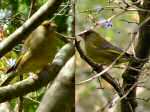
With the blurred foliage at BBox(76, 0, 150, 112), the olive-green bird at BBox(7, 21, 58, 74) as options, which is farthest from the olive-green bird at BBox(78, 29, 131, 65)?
the olive-green bird at BBox(7, 21, 58, 74)

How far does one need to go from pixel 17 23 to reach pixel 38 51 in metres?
0.52

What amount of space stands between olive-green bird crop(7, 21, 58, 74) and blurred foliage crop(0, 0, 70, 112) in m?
0.11

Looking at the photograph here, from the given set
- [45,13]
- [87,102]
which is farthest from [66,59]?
[87,102]

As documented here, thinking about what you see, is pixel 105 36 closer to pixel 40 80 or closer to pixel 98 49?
pixel 98 49

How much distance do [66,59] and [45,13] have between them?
1.91ft

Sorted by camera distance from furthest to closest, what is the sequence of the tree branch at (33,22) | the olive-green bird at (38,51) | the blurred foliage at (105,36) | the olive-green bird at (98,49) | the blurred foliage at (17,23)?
the blurred foliage at (17,23) → the olive-green bird at (38,51) → the tree branch at (33,22) → the olive-green bird at (98,49) → the blurred foliage at (105,36)

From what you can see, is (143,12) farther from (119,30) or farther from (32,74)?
(32,74)

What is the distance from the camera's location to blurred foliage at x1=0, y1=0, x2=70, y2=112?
321cm

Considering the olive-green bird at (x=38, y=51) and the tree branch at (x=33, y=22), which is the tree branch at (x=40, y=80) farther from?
the tree branch at (x=33, y=22)

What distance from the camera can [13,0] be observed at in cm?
367

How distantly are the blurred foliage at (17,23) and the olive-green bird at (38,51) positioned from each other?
114mm

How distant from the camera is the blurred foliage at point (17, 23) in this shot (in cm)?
321

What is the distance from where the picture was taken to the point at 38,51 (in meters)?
2.92

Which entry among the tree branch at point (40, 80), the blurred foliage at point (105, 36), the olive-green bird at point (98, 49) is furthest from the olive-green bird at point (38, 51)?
the blurred foliage at point (105, 36)
